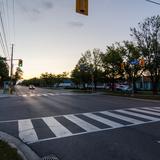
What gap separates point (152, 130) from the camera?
10.3 m

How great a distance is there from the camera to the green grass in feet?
20.8

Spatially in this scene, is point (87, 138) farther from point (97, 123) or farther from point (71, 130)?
point (97, 123)

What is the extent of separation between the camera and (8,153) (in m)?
6.71

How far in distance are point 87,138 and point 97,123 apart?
3.22m

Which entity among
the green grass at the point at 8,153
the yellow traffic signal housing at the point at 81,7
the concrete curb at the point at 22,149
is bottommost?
the concrete curb at the point at 22,149

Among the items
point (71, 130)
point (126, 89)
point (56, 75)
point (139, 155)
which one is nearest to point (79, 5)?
point (71, 130)

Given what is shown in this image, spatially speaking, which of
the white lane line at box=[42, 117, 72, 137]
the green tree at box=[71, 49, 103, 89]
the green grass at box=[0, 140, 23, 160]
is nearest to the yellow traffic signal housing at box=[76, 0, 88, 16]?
the white lane line at box=[42, 117, 72, 137]

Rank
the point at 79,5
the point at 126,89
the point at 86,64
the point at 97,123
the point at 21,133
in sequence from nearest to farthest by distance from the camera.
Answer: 1. the point at 21,133
2. the point at 79,5
3. the point at 97,123
4. the point at 126,89
5. the point at 86,64

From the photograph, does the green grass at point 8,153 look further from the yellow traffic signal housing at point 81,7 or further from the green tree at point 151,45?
the green tree at point 151,45

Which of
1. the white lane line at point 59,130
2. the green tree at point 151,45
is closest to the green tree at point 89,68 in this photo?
the green tree at point 151,45

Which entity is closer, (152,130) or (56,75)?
(152,130)

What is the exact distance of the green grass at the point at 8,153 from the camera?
20.8 feet

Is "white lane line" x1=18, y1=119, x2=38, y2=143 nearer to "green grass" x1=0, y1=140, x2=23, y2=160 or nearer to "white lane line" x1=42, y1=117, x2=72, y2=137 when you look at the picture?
A: "white lane line" x1=42, y1=117, x2=72, y2=137

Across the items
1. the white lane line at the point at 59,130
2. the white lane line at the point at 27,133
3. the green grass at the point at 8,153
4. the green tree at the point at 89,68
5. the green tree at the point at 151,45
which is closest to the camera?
the green grass at the point at 8,153
